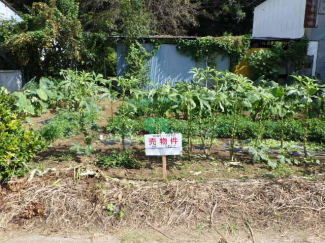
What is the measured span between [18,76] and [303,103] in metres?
11.6

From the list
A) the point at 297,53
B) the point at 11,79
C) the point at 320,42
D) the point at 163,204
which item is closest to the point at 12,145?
the point at 163,204

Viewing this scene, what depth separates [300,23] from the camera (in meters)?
13.7

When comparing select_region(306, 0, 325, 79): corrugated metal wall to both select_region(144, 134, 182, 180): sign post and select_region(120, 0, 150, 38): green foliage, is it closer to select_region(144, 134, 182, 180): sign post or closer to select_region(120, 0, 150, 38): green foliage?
select_region(120, 0, 150, 38): green foliage

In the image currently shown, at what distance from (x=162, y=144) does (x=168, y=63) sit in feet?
31.1

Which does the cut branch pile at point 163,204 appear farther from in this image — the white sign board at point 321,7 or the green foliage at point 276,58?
the white sign board at point 321,7

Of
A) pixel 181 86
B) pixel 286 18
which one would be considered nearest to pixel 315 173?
pixel 181 86

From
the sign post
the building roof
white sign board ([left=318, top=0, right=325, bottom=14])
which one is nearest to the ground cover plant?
the sign post

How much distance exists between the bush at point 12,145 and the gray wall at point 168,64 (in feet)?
29.6

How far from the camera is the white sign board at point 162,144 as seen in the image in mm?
4336

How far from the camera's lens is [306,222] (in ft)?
12.2

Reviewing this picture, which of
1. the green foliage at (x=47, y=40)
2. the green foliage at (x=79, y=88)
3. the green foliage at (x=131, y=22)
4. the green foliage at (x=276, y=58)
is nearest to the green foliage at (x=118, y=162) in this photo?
the green foliage at (x=79, y=88)

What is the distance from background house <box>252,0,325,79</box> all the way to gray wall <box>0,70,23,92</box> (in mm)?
9290

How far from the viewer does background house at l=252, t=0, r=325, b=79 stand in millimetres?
12805

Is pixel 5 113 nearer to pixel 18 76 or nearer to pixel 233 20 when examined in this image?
pixel 18 76
